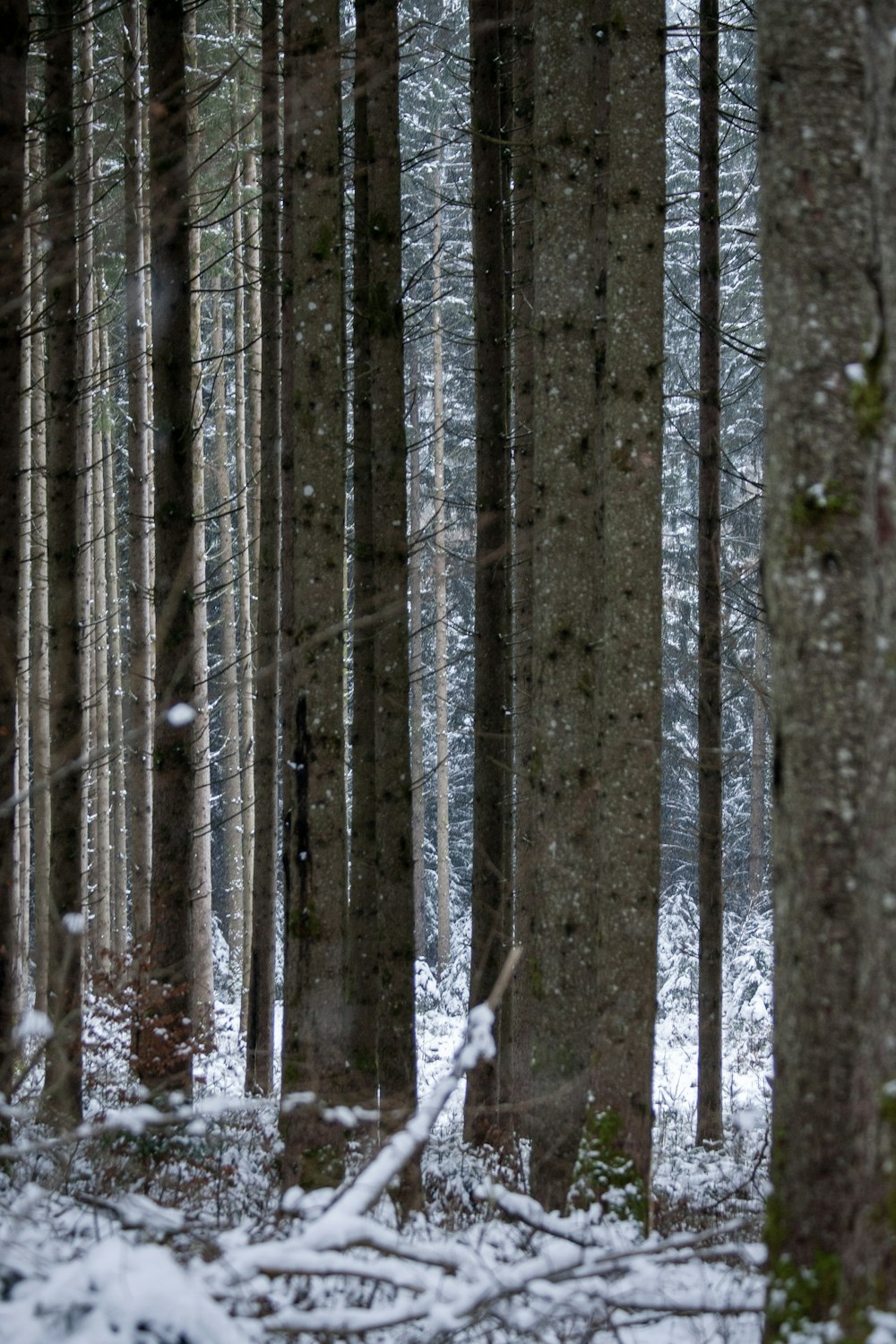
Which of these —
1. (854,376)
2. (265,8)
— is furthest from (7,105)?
(854,376)

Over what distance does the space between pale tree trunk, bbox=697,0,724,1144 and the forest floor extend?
63.1 inches

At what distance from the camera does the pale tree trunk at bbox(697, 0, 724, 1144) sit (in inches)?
392

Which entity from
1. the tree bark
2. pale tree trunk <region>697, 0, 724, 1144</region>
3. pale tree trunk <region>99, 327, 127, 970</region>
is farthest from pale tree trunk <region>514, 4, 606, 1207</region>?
pale tree trunk <region>99, 327, 127, 970</region>

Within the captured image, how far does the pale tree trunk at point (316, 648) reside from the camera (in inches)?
234

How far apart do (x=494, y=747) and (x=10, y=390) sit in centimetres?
558

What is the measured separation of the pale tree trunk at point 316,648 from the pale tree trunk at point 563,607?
3.86ft

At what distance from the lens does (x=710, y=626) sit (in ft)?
34.3

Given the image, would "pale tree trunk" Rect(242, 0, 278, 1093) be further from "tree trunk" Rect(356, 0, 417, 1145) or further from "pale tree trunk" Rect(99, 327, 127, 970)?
"pale tree trunk" Rect(99, 327, 127, 970)

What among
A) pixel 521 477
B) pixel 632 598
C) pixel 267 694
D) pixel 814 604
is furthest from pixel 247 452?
pixel 814 604

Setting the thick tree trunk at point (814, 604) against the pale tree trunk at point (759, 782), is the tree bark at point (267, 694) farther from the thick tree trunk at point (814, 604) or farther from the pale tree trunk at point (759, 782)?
the pale tree trunk at point (759, 782)

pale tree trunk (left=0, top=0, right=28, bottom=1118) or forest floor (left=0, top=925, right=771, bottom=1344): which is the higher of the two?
pale tree trunk (left=0, top=0, right=28, bottom=1118)

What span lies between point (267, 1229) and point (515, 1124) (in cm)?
451

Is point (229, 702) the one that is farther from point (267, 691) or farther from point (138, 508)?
point (267, 691)

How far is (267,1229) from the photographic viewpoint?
4809mm
